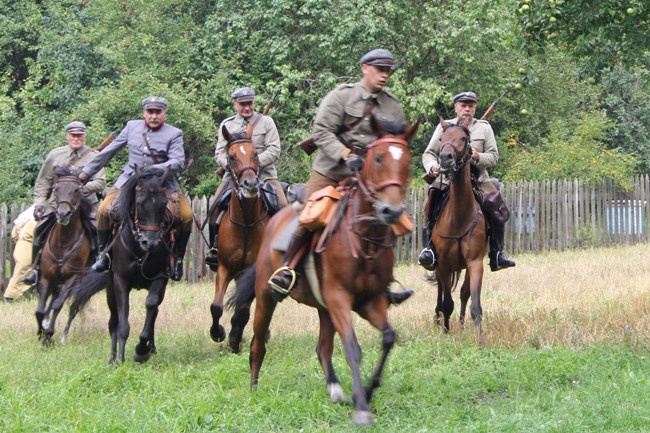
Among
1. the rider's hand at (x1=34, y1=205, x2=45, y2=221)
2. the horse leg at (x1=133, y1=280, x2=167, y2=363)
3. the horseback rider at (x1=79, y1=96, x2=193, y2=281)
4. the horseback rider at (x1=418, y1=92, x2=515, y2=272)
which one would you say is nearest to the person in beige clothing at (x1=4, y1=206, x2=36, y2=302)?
the rider's hand at (x1=34, y1=205, x2=45, y2=221)

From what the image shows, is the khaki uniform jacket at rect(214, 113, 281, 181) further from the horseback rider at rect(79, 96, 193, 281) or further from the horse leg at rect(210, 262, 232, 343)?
the horse leg at rect(210, 262, 232, 343)

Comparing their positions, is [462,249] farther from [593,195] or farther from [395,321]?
[593,195]

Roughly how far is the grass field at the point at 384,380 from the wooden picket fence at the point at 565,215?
40.0 feet

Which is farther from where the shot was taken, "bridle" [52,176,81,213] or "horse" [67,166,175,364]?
"bridle" [52,176,81,213]

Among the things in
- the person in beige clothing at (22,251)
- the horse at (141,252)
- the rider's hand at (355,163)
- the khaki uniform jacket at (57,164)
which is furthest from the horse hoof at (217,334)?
the person in beige clothing at (22,251)

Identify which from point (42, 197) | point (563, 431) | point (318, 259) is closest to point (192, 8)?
point (42, 197)

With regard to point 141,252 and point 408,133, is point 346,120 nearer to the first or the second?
point 408,133

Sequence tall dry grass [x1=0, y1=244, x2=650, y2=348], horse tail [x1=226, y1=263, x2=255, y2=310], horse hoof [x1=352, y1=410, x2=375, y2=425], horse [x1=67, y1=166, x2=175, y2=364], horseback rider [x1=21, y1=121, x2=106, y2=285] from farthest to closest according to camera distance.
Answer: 1. horseback rider [x1=21, y1=121, x2=106, y2=285]
2. horse [x1=67, y1=166, x2=175, y2=364]
3. tall dry grass [x1=0, y1=244, x2=650, y2=348]
4. horse tail [x1=226, y1=263, x2=255, y2=310]
5. horse hoof [x1=352, y1=410, x2=375, y2=425]

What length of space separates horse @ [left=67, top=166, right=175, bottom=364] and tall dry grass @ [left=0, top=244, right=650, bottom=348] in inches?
76.1

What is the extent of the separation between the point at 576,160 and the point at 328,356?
20952mm

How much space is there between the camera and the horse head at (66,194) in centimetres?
1241

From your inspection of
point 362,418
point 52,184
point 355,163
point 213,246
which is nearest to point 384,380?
point 362,418

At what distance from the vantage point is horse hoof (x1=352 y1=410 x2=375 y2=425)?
22.7ft

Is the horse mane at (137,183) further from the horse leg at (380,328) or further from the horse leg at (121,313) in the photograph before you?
the horse leg at (380,328)
